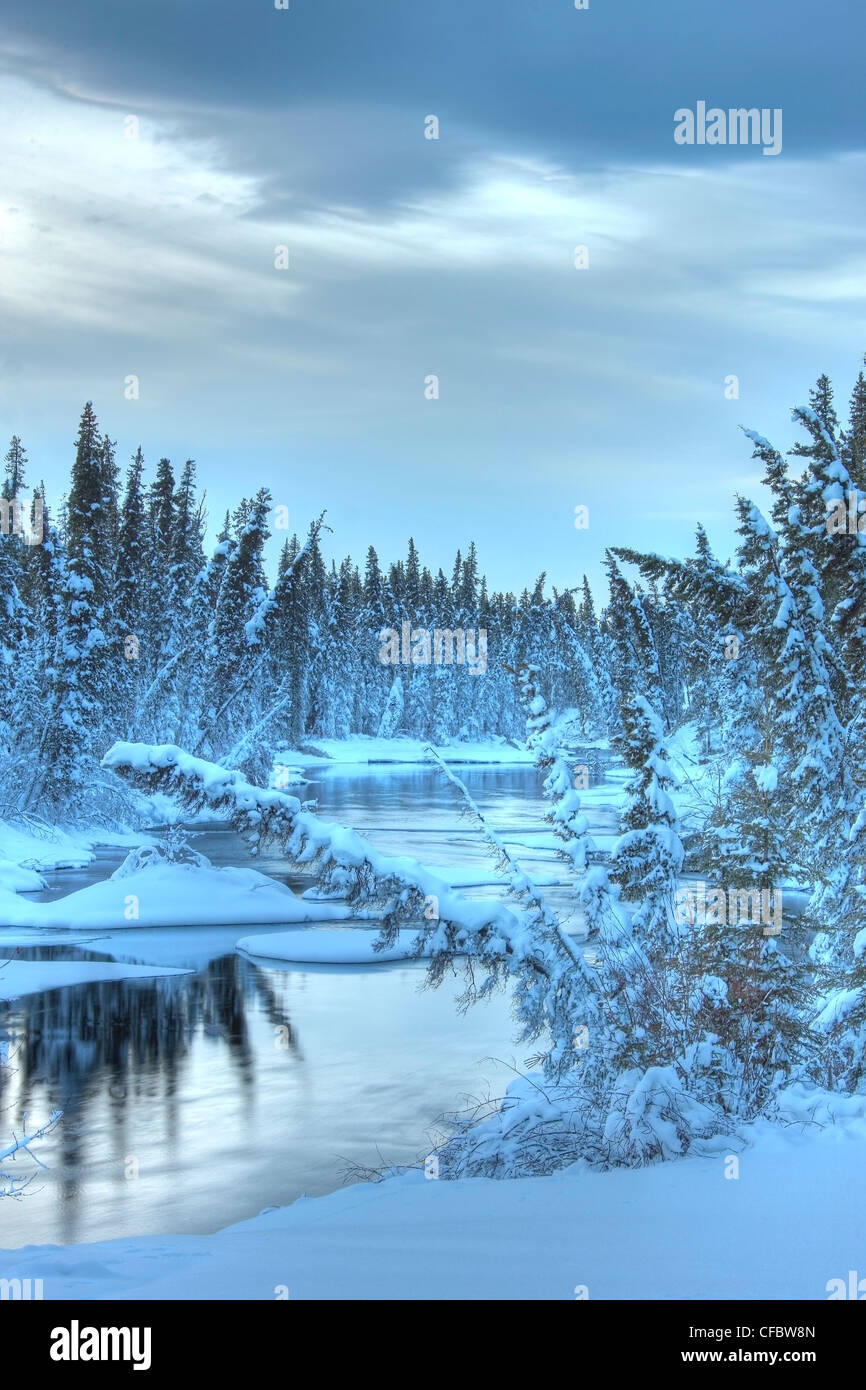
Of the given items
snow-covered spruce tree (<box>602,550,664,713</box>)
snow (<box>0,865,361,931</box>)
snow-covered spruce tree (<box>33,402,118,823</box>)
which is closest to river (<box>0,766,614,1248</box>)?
snow (<box>0,865,361,931</box>)

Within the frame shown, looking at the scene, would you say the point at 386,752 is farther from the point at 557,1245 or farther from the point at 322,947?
the point at 557,1245

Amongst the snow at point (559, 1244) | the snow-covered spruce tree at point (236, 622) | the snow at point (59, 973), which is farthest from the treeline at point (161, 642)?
the snow at point (59, 973)

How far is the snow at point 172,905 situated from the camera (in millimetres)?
26438

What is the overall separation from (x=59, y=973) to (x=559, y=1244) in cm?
1672

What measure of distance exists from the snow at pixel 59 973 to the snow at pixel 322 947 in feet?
7.41

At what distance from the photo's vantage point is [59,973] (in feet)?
69.8

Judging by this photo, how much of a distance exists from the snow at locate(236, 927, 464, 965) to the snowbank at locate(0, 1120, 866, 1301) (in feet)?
48.8

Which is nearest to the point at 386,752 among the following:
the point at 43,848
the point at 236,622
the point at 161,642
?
the point at 161,642

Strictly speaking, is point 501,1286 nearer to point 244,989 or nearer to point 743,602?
point 743,602

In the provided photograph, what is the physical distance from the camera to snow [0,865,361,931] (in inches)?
1041

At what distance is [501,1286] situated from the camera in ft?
19.2

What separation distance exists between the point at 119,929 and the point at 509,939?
16768mm

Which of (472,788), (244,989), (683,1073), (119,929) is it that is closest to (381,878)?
(683,1073)

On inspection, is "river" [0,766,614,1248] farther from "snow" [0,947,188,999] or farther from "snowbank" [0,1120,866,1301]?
"snowbank" [0,1120,866,1301]
